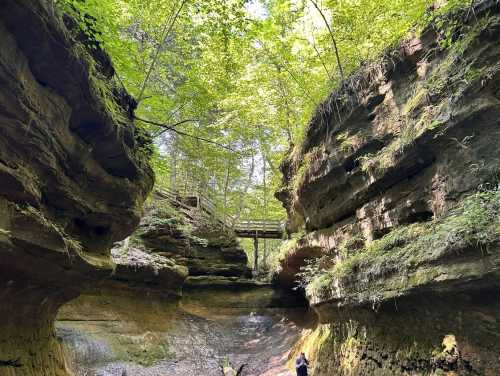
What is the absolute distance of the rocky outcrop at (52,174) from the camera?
4.89 metres

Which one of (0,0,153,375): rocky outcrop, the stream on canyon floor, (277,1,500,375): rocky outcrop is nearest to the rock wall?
the stream on canyon floor

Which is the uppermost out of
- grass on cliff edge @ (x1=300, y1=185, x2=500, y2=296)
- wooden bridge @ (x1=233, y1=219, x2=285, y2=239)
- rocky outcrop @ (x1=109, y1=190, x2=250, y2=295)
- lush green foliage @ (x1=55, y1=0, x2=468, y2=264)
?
lush green foliage @ (x1=55, y1=0, x2=468, y2=264)

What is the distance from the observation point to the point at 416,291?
6.08 metres

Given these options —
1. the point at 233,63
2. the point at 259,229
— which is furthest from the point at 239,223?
Result: the point at 233,63

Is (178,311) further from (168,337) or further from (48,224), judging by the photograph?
(48,224)

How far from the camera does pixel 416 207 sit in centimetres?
827

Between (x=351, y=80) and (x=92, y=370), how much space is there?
12.4 metres

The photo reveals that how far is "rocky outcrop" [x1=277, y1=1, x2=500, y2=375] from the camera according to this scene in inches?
210

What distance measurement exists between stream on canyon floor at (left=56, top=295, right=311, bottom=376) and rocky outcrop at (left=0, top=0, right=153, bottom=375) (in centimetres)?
310

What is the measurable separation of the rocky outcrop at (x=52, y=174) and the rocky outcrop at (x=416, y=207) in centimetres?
628

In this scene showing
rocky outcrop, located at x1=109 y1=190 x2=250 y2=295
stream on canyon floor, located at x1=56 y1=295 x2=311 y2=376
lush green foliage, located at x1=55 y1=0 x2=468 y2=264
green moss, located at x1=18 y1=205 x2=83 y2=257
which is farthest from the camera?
rocky outcrop, located at x1=109 y1=190 x2=250 y2=295

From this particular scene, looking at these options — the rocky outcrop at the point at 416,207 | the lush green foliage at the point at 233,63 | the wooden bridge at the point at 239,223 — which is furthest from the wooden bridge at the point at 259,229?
the rocky outcrop at the point at 416,207

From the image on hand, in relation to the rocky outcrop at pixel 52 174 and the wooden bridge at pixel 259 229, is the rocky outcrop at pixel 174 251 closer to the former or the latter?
the wooden bridge at pixel 259 229

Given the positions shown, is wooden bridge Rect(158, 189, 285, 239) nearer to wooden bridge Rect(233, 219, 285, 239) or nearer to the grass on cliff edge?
wooden bridge Rect(233, 219, 285, 239)
